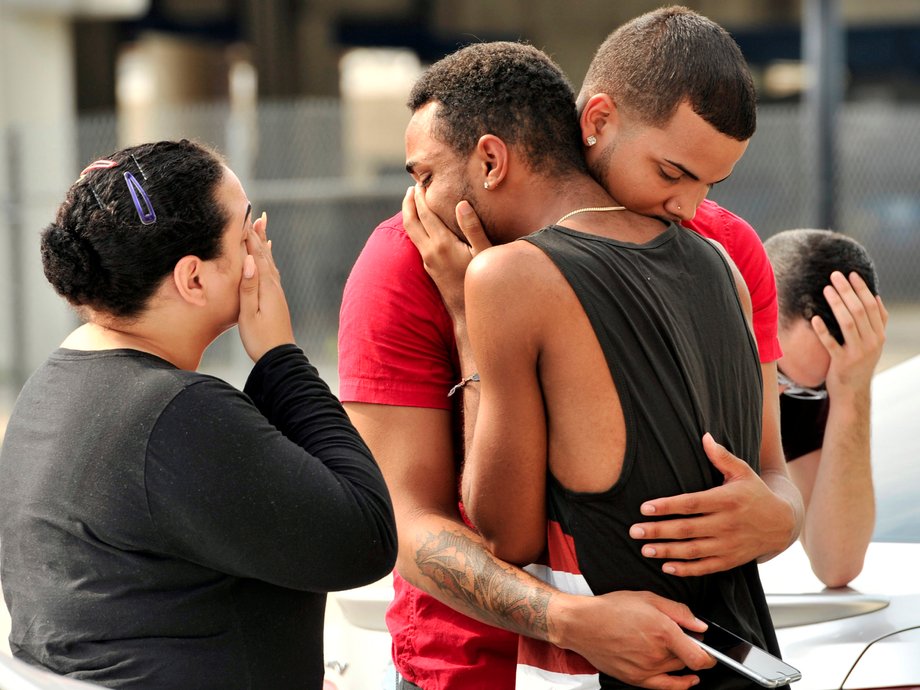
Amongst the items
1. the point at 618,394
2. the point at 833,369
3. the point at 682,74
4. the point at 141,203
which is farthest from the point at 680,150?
the point at 833,369

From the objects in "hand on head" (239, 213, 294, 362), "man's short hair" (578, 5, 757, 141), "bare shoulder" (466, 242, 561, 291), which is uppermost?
"man's short hair" (578, 5, 757, 141)

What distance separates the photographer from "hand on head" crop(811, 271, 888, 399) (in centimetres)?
261

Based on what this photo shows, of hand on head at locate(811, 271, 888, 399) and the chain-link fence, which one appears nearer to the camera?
hand on head at locate(811, 271, 888, 399)

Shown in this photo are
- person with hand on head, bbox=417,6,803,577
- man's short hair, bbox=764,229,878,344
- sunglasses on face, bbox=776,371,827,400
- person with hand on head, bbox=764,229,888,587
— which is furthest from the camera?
sunglasses on face, bbox=776,371,827,400

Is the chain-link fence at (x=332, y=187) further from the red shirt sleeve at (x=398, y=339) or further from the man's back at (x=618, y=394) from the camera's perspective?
the man's back at (x=618, y=394)

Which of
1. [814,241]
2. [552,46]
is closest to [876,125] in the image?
[552,46]

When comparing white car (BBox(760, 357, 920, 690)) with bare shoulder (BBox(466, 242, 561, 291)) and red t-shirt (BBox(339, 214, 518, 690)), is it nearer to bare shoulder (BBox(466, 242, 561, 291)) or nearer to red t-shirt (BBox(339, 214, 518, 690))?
red t-shirt (BBox(339, 214, 518, 690))

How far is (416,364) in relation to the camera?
2.16 metres

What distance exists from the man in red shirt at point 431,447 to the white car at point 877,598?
0.32 meters

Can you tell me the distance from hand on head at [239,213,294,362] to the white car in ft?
3.57

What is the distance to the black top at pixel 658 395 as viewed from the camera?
179 centimetres

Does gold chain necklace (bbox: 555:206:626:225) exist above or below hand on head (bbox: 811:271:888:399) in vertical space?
above

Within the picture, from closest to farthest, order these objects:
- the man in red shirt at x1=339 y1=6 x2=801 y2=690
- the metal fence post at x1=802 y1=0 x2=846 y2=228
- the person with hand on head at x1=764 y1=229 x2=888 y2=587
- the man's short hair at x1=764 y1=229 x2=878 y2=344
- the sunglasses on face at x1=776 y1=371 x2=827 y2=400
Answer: the man in red shirt at x1=339 y1=6 x2=801 y2=690 → the person with hand on head at x1=764 y1=229 x2=888 y2=587 → the man's short hair at x1=764 y1=229 x2=878 y2=344 → the sunglasses on face at x1=776 y1=371 x2=827 y2=400 → the metal fence post at x1=802 y1=0 x2=846 y2=228

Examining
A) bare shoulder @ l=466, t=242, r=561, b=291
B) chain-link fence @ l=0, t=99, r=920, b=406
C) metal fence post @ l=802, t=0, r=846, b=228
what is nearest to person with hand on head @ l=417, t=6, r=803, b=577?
bare shoulder @ l=466, t=242, r=561, b=291
